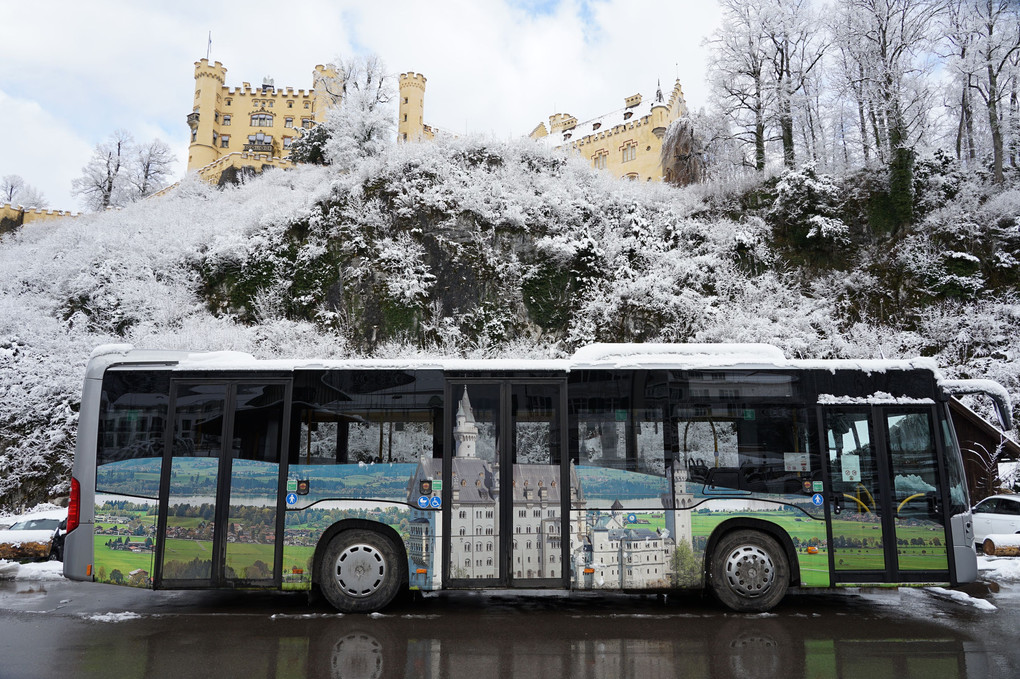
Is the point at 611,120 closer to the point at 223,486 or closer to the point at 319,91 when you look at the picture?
the point at 319,91

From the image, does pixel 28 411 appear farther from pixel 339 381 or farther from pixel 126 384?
pixel 339 381

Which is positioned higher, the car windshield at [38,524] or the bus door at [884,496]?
the bus door at [884,496]

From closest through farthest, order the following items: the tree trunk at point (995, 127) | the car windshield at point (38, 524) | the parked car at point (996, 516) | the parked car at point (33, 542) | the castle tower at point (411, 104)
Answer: the parked car at point (33, 542) < the car windshield at point (38, 524) < the parked car at point (996, 516) < the tree trunk at point (995, 127) < the castle tower at point (411, 104)

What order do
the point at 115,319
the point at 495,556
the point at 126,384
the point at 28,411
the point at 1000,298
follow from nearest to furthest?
the point at 495,556
the point at 126,384
the point at 28,411
the point at 1000,298
the point at 115,319

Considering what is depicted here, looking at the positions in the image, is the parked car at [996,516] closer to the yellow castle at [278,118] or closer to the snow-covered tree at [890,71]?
the snow-covered tree at [890,71]

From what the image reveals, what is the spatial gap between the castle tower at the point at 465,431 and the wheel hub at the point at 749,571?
3.69 m

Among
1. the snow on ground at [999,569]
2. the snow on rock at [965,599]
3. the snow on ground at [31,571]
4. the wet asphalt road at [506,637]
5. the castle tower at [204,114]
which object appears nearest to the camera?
the wet asphalt road at [506,637]

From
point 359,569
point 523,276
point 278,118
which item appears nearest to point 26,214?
point 278,118

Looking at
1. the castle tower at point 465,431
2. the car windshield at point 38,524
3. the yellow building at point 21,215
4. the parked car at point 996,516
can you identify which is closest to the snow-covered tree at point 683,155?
the parked car at point 996,516

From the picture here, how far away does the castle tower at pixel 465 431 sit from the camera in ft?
26.0

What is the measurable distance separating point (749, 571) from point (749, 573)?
26 mm

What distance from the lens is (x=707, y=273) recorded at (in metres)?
24.0

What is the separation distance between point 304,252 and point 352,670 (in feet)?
68.4

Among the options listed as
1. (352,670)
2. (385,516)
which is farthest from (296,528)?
(352,670)
